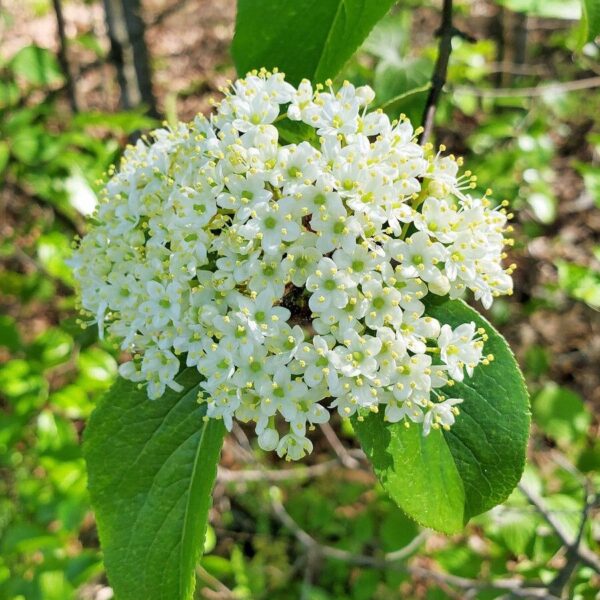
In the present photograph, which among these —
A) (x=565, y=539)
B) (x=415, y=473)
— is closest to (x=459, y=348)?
(x=415, y=473)

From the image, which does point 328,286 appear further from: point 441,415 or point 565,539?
point 565,539

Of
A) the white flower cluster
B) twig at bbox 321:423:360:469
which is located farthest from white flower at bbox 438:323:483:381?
twig at bbox 321:423:360:469

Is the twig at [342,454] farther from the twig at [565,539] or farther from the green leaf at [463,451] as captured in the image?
the green leaf at [463,451]

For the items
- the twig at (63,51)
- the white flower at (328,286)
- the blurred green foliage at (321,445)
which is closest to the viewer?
the white flower at (328,286)

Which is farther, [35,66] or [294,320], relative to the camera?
[35,66]

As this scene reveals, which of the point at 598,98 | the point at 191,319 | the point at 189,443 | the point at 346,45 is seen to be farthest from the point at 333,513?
the point at 598,98

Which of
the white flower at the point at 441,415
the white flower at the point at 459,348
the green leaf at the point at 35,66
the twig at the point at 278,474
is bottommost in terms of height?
the twig at the point at 278,474

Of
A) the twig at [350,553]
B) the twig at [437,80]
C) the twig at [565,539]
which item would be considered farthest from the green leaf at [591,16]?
the twig at [350,553]

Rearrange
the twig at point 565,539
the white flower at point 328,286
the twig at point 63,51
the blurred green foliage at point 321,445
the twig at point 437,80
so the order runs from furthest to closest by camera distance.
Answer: the twig at point 63,51
the blurred green foliage at point 321,445
the twig at point 565,539
the twig at point 437,80
the white flower at point 328,286
